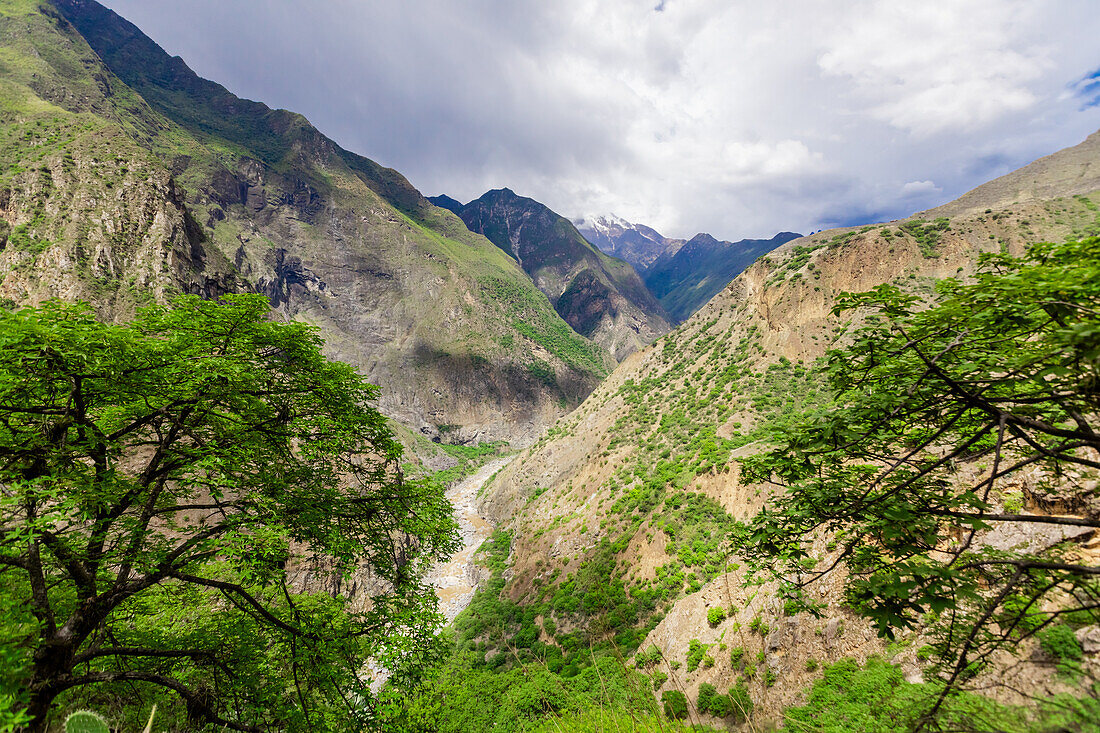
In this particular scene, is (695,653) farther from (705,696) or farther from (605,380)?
(605,380)

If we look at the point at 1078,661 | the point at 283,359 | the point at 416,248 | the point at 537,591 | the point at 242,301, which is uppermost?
the point at 416,248

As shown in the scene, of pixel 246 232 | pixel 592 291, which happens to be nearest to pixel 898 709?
pixel 246 232

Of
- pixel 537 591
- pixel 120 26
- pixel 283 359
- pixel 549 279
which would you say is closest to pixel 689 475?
pixel 537 591

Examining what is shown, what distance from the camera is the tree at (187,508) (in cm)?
457

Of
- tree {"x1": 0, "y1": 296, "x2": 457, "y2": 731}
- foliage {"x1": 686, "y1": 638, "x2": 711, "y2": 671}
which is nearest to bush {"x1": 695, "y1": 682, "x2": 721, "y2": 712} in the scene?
foliage {"x1": 686, "y1": 638, "x2": 711, "y2": 671}

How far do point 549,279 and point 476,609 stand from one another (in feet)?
551

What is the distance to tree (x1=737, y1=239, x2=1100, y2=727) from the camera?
8.64 feet

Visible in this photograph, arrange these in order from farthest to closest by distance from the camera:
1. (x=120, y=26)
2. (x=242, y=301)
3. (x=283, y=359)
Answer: (x=120, y=26) → (x=283, y=359) → (x=242, y=301)

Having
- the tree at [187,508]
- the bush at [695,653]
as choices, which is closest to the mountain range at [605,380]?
the bush at [695,653]

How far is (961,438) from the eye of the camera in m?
3.66

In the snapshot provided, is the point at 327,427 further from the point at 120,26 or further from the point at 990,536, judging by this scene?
the point at 120,26

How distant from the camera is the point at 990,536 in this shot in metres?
7.41

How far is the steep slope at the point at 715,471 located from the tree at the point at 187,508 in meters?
5.62

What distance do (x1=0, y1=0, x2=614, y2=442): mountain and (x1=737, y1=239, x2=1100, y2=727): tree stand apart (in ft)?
146
